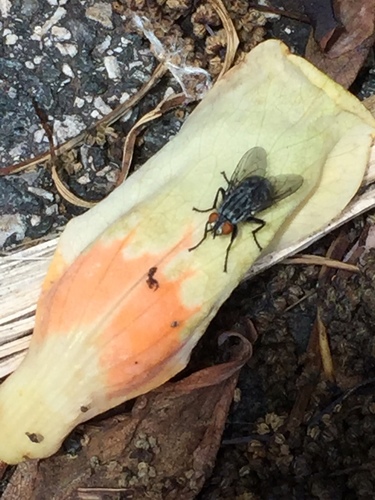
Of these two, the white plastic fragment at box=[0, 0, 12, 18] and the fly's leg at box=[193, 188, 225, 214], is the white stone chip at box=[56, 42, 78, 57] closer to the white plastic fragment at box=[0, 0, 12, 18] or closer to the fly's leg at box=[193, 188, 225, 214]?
the white plastic fragment at box=[0, 0, 12, 18]

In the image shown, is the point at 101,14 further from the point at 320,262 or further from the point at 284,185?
the point at 320,262

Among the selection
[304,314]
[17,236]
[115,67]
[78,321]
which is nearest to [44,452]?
[78,321]

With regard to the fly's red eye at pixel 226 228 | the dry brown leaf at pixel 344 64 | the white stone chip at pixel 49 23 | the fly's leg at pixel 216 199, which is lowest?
the dry brown leaf at pixel 344 64

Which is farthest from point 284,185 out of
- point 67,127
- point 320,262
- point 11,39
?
point 11,39

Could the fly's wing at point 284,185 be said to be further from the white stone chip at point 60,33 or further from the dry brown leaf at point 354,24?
the white stone chip at point 60,33

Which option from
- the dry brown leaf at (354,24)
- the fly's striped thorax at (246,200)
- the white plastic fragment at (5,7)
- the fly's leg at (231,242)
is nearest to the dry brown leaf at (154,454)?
the fly's leg at (231,242)

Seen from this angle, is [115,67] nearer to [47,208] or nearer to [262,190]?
[47,208]

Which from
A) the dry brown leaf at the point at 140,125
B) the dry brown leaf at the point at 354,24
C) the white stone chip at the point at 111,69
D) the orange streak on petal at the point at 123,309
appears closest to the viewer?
the orange streak on petal at the point at 123,309

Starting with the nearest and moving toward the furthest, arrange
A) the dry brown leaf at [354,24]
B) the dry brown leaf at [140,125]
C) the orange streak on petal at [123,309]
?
the orange streak on petal at [123,309]
the dry brown leaf at [354,24]
the dry brown leaf at [140,125]
